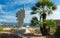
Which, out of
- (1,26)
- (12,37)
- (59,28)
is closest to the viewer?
(12,37)

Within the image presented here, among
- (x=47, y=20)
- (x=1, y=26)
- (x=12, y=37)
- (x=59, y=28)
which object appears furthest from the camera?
(x=1, y=26)

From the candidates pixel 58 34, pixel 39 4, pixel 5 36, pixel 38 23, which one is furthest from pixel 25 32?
pixel 5 36

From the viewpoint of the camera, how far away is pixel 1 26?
853 inches

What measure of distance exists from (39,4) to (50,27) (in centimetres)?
248

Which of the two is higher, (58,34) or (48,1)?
(48,1)

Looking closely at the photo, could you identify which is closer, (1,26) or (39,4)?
Result: (39,4)

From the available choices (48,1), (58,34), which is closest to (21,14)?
(48,1)

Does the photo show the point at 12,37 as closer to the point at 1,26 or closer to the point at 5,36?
the point at 5,36

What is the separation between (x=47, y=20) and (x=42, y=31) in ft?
4.31

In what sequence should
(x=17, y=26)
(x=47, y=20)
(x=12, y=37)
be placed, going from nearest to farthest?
1. (x=12, y=37)
2. (x=47, y=20)
3. (x=17, y=26)

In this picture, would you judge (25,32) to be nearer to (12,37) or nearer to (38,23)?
(38,23)

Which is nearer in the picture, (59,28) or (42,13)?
(59,28)

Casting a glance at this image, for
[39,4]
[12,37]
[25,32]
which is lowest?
[25,32]

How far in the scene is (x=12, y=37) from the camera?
25.9ft
